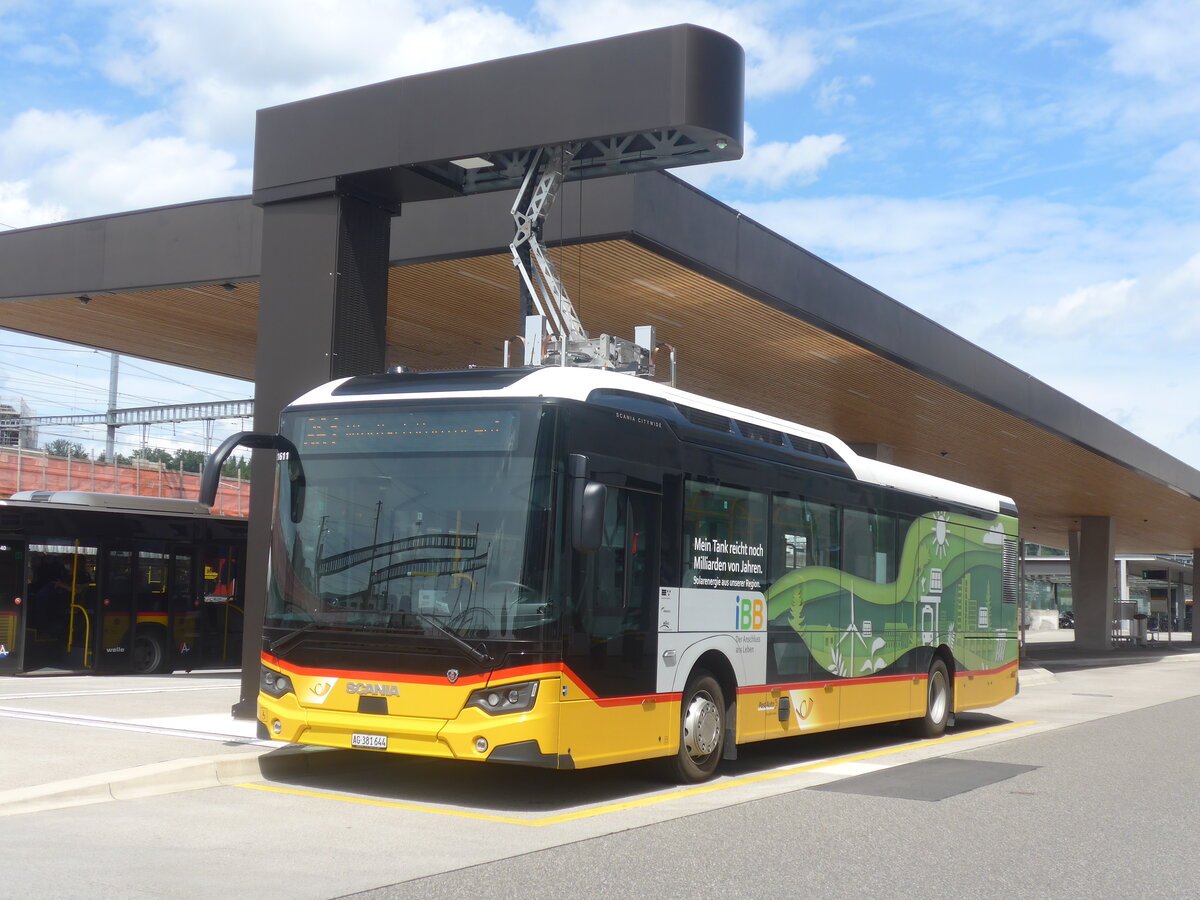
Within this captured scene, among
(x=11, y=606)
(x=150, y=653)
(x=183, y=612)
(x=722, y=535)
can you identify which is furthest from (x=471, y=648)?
(x=183, y=612)

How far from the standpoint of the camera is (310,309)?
13672 millimetres

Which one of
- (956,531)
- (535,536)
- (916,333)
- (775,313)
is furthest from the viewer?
(916,333)

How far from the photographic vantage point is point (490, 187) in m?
14.4

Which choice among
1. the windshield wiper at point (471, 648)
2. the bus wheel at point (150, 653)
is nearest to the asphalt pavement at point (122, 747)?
the windshield wiper at point (471, 648)

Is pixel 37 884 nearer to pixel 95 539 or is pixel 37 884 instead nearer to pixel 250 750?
pixel 250 750

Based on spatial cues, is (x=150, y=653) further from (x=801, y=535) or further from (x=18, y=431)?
(x=18, y=431)

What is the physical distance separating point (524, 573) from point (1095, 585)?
48684 millimetres

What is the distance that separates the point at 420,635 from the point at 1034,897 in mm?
4251

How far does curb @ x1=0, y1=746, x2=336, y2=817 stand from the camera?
863 centimetres

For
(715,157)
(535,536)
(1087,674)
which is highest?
(715,157)

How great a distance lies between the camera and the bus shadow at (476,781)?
31.8 ft

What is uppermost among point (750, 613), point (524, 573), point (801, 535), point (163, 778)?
point (801, 535)

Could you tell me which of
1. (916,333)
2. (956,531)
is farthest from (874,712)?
(916,333)

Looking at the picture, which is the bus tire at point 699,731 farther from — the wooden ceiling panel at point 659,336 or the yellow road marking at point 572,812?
the wooden ceiling panel at point 659,336
